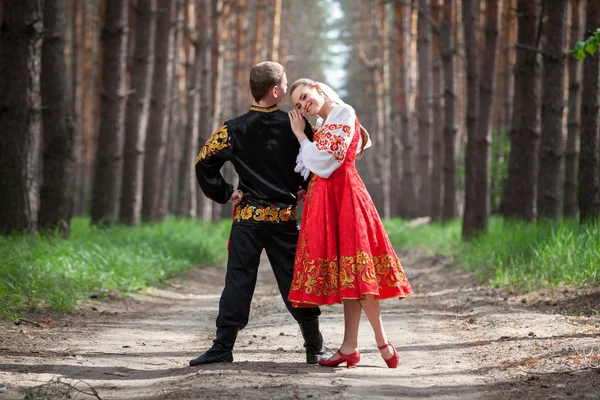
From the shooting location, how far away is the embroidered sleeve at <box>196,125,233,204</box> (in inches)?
224

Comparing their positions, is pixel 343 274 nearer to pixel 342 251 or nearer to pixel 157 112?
pixel 342 251

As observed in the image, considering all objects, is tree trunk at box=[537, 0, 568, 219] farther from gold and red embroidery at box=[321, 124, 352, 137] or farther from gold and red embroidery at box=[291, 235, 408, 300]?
gold and red embroidery at box=[291, 235, 408, 300]

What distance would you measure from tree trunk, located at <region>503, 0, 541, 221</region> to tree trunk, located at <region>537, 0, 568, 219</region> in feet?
0.52

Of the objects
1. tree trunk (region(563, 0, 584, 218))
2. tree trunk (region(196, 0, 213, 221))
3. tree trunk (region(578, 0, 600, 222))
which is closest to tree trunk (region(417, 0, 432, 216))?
tree trunk (region(563, 0, 584, 218))

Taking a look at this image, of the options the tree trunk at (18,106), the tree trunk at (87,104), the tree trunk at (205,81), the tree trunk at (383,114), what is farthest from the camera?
the tree trunk at (383,114)

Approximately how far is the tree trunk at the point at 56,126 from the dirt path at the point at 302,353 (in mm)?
3634

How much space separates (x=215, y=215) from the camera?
1153 inches

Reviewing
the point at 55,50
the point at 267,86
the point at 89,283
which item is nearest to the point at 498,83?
the point at 55,50

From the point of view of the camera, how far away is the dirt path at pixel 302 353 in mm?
4699

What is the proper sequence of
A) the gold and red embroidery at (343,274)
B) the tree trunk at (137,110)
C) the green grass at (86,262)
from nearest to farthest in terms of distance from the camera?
the gold and red embroidery at (343,274), the green grass at (86,262), the tree trunk at (137,110)

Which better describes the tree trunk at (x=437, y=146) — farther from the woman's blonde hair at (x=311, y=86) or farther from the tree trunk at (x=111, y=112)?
the woman's blonde hair at (x=311, y=86)

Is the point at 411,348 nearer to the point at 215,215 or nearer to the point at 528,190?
the point at 528,190

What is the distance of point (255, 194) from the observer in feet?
18.7

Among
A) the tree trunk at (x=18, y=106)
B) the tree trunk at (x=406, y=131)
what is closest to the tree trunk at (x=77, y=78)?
the tree trunk at (x=18, y=106)
